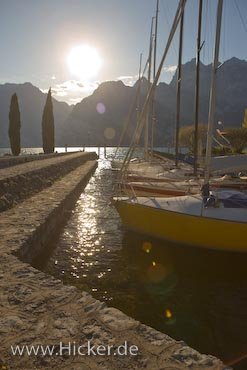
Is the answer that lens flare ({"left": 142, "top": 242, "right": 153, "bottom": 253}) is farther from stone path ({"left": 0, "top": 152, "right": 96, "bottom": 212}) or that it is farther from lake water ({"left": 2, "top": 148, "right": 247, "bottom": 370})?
stone path ({"left": 0, "top": 152, "right": 96, "bottom": 212})

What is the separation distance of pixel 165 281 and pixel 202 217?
2.33 metres

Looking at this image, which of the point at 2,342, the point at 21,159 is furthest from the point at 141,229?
the point at 21,159

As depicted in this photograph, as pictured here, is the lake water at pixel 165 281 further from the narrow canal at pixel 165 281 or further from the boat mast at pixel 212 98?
the boat mast at pixel 212 98

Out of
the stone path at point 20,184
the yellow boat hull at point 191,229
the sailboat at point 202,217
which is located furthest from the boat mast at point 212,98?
the stone path at point 20,184

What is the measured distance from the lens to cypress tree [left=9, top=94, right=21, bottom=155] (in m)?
47.6

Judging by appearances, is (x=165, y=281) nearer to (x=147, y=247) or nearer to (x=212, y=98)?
(x=147, y=247)

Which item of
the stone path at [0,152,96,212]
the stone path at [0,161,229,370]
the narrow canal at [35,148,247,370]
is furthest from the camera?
the stone path at [0,152,96,212]

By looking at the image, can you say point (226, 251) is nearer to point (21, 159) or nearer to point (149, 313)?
point (149, 313)

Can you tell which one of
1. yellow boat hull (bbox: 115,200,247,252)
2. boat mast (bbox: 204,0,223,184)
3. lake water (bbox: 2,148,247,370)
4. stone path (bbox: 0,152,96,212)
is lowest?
lake water (bbox: 2,148,247,370)

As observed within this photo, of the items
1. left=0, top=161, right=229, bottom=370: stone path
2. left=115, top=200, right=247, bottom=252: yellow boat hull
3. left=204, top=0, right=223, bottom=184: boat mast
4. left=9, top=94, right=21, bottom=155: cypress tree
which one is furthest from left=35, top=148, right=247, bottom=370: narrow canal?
left=9, top=94, right=21, bottom=155: cypress tree

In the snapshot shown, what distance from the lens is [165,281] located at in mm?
9273

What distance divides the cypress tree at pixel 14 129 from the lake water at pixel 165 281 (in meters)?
36.4

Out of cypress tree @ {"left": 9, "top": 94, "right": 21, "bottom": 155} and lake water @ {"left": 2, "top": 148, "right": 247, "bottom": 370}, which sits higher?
cypress tree @ {"left": 9, "top": 94, "right": 21, "bottom": 155}

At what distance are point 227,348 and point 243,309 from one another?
66.0 inches
